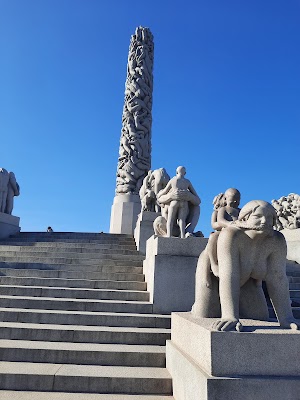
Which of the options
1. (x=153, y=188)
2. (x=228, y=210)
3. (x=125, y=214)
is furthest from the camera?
(x=125, y=214)

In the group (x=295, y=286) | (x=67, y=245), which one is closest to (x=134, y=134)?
(x=67, y=245)

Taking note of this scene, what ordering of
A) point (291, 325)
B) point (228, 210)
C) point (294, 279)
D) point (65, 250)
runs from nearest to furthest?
point (291, 325) → point (228, 210) → point (294, 279) → point (65, 250)

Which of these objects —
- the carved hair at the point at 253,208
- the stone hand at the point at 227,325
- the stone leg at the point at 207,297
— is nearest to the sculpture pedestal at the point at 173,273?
the stone leg at the point at 207,297

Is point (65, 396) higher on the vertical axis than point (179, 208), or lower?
lower

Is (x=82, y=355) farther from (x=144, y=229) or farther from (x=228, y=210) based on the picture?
(x=144, y=229)

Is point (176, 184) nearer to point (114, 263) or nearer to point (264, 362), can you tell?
point (114, 263)

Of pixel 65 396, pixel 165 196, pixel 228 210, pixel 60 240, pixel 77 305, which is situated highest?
pixel 165 196

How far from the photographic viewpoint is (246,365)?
2652 mm

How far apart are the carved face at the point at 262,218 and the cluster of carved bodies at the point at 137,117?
14190mm

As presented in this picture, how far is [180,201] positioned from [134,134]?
39.3ft

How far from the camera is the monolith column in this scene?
1694 cm

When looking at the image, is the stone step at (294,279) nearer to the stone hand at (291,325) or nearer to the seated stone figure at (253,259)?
the seated stone figure at (253,259)

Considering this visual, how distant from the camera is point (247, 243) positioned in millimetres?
3238

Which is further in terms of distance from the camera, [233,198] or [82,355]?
[233,198]
